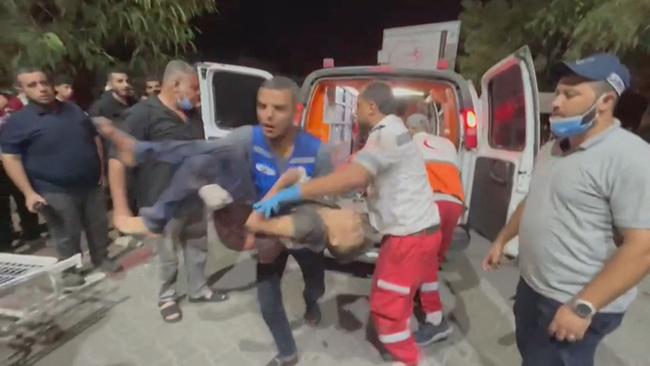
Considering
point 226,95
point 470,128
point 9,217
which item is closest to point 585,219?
point 470,128

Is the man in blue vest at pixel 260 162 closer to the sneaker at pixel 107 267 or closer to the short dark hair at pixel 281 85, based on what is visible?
the short dark hair at pixel 281 85

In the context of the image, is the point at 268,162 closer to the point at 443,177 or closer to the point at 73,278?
the point at 443,177

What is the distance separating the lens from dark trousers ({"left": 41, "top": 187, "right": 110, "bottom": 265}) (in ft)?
11.8

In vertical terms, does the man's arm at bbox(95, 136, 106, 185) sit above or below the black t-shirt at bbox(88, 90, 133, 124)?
A: below

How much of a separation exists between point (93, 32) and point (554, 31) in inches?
231

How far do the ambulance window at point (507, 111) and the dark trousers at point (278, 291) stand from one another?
1610 mm

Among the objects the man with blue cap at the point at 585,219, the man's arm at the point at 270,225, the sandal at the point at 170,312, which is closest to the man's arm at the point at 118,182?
the man's arm at the point at 270,225

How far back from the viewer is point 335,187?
80.9 inches

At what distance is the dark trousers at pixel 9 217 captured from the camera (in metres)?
4.80

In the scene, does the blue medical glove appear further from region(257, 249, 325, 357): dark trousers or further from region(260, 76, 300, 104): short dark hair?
region(257, 249, 325, 357): dark trousers

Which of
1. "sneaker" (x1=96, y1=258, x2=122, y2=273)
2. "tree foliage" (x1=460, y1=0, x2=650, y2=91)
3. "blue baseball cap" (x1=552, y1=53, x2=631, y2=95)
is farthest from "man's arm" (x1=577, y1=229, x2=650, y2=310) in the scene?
"sneaker" (x1=96, y1=258, x2=122, y2=273)

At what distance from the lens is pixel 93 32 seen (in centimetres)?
610

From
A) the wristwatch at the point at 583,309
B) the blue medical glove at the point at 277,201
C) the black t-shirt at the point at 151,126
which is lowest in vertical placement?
the wristwatch at the point at 583,309

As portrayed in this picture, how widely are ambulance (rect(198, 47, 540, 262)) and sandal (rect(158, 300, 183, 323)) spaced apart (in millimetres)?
1298
